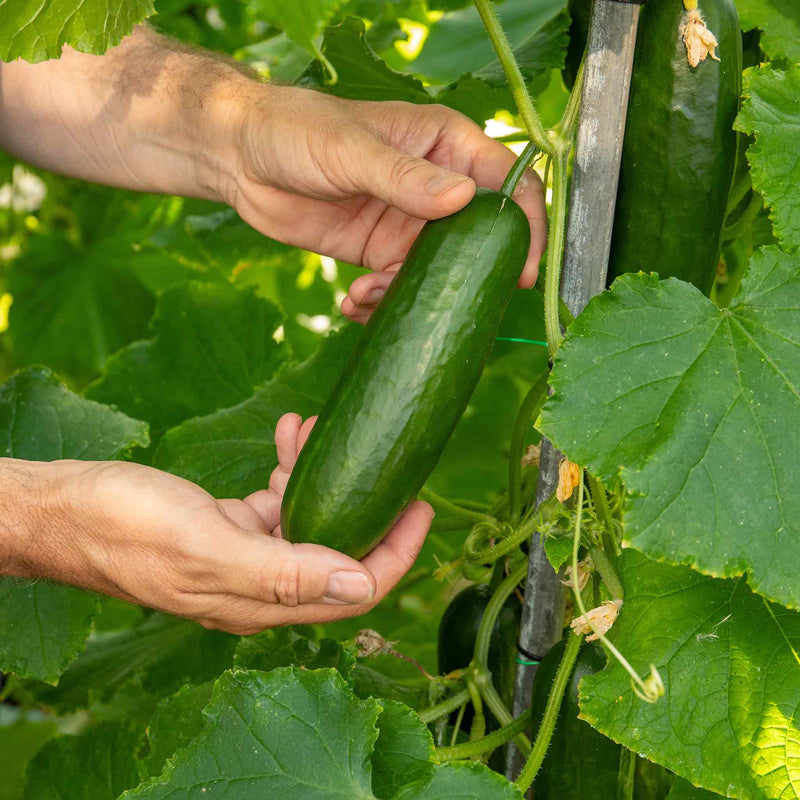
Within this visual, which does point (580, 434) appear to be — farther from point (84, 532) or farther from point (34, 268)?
point (34, 268)

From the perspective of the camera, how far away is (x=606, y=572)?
1.43m

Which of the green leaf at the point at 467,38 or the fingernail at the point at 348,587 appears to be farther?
the green leaf at the point at 467,38

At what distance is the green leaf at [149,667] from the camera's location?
8.04 feet

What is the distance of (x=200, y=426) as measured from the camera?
223 cm

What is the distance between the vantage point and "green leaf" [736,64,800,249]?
1.35 m

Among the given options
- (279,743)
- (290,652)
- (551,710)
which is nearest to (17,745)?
(290,652)

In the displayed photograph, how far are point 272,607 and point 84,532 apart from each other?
0.31m

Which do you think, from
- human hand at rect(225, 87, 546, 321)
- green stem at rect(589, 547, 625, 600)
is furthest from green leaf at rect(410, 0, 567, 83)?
green stem at rect(589, 547, 625, 600)

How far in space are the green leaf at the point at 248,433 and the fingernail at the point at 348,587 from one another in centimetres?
71

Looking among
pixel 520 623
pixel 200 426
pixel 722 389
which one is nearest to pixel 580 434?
pixel 722 389

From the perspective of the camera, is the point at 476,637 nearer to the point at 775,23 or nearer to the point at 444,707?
the point at 444,707

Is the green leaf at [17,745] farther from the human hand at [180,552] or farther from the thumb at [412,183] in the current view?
the thumb at [412,183]

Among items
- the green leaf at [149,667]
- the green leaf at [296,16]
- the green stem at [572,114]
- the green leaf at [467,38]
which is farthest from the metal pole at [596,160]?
the green leaf at [149,667]

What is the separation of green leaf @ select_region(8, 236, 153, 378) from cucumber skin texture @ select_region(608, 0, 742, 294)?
272 centimetres
